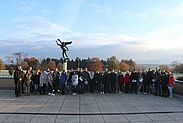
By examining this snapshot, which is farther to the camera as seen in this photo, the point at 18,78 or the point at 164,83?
the point at 164,83

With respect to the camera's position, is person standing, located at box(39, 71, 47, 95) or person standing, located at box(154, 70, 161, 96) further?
person standing, located at box(39, 71, 47, 95)

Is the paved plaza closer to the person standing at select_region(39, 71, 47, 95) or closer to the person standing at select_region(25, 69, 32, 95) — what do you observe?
the person standing at select_region(25, 69, 32, 95)

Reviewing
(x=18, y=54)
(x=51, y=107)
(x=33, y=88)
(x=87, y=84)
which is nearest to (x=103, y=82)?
(x=87, y=84)

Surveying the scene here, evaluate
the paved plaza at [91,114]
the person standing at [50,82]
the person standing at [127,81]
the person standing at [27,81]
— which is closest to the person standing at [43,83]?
the person standing at [50,82]

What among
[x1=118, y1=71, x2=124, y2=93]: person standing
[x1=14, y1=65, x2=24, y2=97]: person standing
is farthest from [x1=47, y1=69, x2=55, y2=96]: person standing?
[x1=118, y1=71, x2=124, y2=93]: person standing

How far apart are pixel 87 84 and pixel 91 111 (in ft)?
32.7

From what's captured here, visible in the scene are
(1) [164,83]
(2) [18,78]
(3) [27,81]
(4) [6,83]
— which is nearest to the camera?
(2) [18,78]

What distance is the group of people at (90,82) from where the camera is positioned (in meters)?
22.1

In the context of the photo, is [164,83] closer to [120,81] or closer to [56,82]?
[120,81]

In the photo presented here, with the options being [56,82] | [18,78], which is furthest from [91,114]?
[56,82]

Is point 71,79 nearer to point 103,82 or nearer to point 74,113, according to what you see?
point 103,82

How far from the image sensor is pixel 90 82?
2438 cm

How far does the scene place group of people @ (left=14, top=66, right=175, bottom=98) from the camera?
22078mm

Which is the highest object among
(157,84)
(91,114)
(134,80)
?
(134,80)
